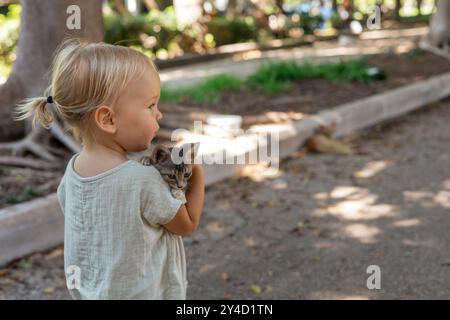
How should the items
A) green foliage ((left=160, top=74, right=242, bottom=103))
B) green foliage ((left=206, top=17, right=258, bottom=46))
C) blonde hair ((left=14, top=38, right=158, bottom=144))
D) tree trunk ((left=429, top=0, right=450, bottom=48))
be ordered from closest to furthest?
1. blonde hair ((left=14, top=38, right=158, bottom=144))
2. green foliage ((left=160, top=74, right=242, bottom=103))
3. tree trunk ((left=429, top=0, right=450, bottom=48))
4. green foliage ((left=206, top=17, right=258, bottom=46))

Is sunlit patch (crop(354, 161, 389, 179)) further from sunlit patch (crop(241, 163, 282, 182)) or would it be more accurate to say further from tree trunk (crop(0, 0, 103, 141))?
tree trunk (crop(0, 0, 103, 141))

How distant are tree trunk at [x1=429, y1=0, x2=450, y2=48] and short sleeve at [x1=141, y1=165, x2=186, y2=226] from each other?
13.1 metres

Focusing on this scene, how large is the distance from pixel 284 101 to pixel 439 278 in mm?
4882

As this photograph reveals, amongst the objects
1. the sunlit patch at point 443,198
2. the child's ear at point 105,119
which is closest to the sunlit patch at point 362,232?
the sunlit patch at point 443,198

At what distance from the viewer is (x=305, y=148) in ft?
22.8

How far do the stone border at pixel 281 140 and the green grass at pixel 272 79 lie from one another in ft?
3.07

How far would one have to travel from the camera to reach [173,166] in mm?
1992

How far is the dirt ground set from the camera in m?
3.76

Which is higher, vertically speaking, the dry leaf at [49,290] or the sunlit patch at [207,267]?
the dry leaf at [49,290]

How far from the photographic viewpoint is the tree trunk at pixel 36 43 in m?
5.73

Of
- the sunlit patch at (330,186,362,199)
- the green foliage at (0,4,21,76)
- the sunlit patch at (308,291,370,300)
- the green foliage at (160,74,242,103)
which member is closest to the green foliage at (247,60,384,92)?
the green foliage at (160,74,242,103)

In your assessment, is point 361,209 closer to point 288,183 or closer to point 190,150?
point 288,183

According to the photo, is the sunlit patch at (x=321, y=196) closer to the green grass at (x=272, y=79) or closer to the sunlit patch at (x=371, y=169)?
the sunlit patch at (x=371, y=169)

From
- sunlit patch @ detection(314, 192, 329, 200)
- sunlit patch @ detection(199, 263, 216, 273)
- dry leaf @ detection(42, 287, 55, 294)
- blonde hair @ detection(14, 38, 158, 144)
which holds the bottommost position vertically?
sunlit patch @ detection(314, 192, 329, 200)
